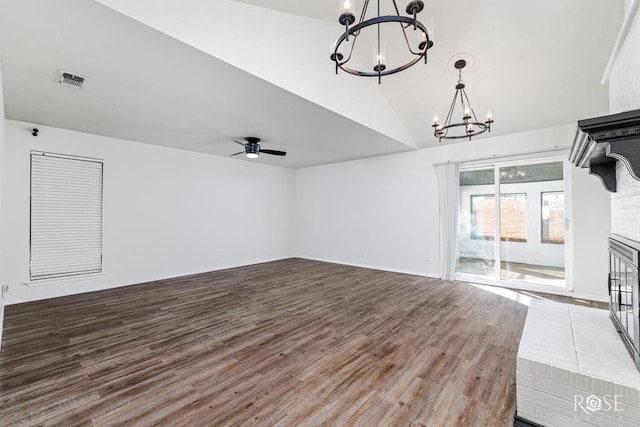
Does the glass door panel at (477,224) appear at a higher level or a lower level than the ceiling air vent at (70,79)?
lower

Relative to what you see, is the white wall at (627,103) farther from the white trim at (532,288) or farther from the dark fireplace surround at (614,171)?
the white trim at (532,288)

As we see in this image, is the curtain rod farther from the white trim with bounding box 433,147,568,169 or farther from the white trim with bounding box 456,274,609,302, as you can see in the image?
the white trim with bounding box 456,274,609,302

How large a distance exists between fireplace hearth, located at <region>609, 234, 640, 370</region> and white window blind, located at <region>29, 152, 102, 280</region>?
6.48m

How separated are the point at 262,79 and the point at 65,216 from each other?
13.7 feet

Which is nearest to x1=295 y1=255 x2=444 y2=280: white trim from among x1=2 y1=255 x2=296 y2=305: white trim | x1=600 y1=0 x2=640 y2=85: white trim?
x1=2 y1=255 x2=296 y2=305: white trim

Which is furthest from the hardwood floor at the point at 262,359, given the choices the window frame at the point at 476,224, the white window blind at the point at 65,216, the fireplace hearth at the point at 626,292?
the window frame at the point at 476,224

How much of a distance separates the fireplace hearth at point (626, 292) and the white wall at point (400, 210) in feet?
7.46

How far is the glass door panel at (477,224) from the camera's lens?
200 inches

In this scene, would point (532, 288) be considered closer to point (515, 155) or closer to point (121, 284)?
point (515, 155)

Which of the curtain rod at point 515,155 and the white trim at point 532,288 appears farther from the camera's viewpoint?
the curtain rod at point 515,155

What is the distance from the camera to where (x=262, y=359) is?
242 centimetres

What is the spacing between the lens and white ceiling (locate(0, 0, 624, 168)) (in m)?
2.18

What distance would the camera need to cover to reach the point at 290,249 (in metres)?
8.05

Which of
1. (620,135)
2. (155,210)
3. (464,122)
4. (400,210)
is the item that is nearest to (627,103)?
(620,135)
